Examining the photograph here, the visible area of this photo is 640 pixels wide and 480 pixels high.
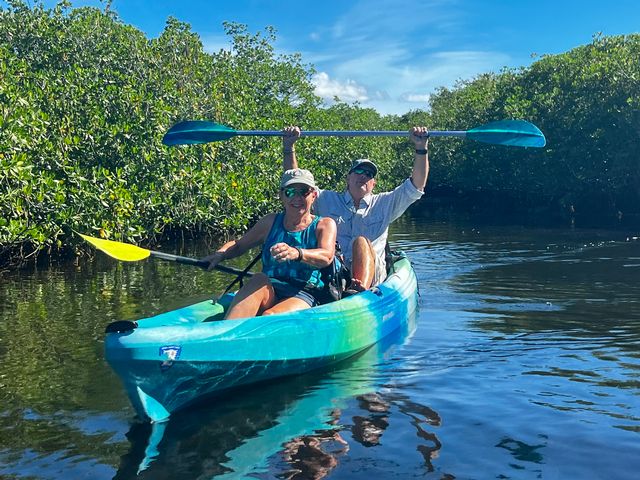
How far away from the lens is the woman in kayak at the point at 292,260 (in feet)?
18.5

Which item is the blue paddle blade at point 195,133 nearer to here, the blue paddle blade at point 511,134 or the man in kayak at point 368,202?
the man in kayak at point 368,202

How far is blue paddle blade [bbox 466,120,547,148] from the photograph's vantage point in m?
8.49

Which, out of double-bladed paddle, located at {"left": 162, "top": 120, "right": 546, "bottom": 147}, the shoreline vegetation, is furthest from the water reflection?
the shoreline vegetation

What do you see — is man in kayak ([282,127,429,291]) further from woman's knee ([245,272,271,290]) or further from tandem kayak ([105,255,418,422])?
woman's knee ([245,272,271,290])

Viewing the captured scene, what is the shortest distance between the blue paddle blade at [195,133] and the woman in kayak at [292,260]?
3.23 metres

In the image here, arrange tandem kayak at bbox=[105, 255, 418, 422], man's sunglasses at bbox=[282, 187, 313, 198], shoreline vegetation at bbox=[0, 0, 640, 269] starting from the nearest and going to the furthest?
tandem kayak at bbox=[105, 255, 418, 422] → man's sunglasses at bbox=[282, 187, 313, 198] → shoreline vegetation at bbox=[0, 0, 640, 269]

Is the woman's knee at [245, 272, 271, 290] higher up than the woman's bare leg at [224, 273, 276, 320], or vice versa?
the woman's knee at [245, 272, 271, 290]

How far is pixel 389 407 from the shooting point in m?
5.06

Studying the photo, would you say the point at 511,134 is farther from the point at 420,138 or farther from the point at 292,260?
the point at 292,260

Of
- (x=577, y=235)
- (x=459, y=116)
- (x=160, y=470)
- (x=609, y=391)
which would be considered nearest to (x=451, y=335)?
(x=609, y=391)

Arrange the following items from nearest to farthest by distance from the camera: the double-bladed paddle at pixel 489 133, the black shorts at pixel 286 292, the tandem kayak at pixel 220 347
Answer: the tandem kayak at pixel 220 347, the black shorts at pixel 286 292, the double-bladed paddle at pixel 489 133

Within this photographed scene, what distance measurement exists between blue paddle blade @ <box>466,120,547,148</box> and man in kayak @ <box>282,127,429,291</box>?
1157mm

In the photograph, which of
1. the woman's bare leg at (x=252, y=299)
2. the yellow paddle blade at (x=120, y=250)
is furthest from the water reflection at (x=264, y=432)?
the yellow paddle blade at (x=120, y=250)

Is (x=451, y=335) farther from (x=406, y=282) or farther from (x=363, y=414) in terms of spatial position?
(x=363, y=414)
